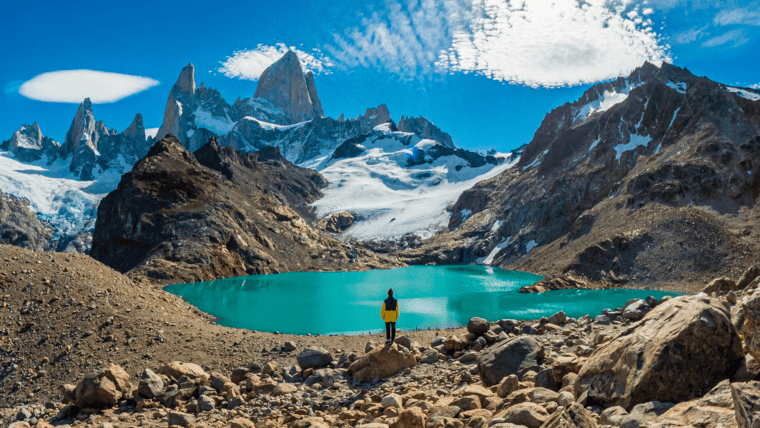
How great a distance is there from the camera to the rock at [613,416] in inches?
233

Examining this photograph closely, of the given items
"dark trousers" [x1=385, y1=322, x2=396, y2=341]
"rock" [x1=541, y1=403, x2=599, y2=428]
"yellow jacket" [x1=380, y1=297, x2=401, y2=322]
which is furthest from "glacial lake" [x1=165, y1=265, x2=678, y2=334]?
"rock" [x1=541, y1=403, x2=599, y2=428]

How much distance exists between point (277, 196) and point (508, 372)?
132654 millimetres

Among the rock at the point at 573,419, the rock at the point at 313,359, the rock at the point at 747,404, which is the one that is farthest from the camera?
the rock at the point at 313,359

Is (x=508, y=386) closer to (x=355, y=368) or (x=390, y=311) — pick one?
(x=355, y=368)

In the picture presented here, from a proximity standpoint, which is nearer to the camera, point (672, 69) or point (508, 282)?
point (508, 282)

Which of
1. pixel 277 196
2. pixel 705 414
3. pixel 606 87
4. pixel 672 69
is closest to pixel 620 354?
pixel 705 414

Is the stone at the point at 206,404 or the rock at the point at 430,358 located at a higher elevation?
the rock at the point at 430,358

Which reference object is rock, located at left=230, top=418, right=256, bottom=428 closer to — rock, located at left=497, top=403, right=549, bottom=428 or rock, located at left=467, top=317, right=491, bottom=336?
rock, located at left=497, top=403, right=549, bottom=428

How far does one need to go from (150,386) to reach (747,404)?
13483 millimetres

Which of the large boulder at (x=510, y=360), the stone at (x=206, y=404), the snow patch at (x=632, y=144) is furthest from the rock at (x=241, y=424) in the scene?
the snow patch at (x=632, y=144)

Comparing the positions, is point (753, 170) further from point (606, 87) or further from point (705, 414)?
point (606, 87)

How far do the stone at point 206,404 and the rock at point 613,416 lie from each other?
9.71m

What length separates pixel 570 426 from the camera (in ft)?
16.8

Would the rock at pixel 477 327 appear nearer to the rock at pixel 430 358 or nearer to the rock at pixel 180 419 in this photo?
the rock at pixel 430 358
